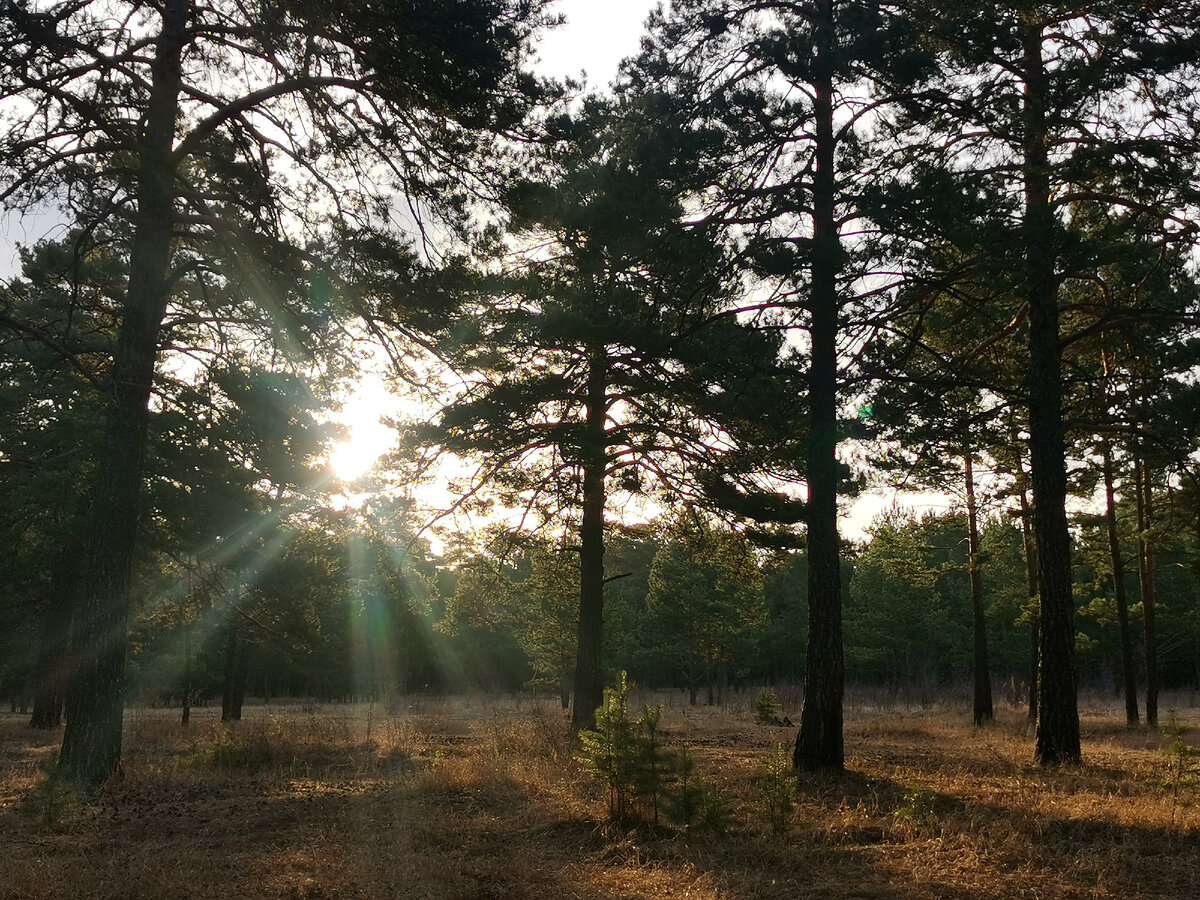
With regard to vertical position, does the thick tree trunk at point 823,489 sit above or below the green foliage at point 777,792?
above

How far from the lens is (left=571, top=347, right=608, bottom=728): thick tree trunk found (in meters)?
15.8

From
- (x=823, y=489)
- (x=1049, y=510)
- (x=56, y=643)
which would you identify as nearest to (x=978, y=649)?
(x=1049, y=510)

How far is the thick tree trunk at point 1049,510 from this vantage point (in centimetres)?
1087

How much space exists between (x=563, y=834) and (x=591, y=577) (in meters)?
9.58

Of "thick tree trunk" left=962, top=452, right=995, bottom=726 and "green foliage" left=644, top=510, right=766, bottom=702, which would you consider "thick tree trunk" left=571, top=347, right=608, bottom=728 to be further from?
"green foliage" left=644, top=510, right=766, bottom=702

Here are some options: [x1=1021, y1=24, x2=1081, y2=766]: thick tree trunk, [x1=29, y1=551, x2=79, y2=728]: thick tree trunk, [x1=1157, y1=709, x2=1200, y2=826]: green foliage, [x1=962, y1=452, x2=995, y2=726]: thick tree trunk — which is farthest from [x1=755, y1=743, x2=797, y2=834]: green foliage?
[x1=29, y1=551, x2=79, y2=728]: thick tree trunk

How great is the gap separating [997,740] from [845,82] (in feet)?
41.9

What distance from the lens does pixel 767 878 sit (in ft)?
18.6

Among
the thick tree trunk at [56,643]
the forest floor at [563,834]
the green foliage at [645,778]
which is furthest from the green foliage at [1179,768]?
the thick tree trunk at [56,643]

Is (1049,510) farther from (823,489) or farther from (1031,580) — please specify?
(1031,580)

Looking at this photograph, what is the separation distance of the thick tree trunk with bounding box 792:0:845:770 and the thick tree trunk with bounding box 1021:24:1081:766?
2421mm

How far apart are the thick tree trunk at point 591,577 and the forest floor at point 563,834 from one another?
4.03 metres

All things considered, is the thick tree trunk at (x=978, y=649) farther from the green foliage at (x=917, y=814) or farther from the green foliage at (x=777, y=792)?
the green foliage at (x=777, y=792)

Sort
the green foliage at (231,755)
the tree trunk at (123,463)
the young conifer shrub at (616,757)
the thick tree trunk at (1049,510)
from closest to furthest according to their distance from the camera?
the young conifer shrub at (616,757), the tree trunk at (123,463), the thick tree trunk at (1049,510), the green foliage at (231,755)
